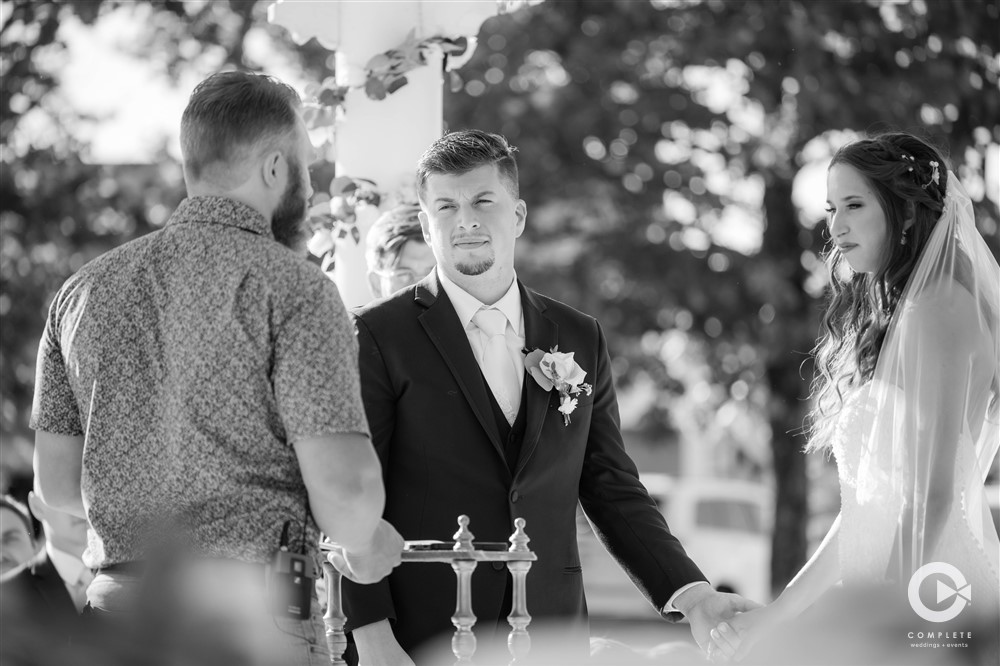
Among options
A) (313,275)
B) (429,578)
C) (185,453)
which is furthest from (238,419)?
(429,578)

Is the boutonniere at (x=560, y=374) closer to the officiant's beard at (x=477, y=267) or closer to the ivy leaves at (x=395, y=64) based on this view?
the officiant's beard at (x=477, y=267)

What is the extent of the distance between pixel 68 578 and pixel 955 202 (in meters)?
3.38

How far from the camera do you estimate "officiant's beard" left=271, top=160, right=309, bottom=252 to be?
9.45 feet

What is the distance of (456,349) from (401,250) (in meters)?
1.05

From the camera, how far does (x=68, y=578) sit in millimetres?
4969

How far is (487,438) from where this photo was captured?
12.8 feet

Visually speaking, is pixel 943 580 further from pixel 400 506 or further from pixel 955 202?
pixel 400 506

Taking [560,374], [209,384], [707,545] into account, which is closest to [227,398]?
[209,384]

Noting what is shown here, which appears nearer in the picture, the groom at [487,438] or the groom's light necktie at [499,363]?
the groom at [487,438]

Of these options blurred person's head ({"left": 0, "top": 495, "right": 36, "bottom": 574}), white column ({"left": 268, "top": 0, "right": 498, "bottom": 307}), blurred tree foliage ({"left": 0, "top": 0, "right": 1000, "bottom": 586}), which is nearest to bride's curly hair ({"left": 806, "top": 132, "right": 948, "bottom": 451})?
white column ({"left": 268, "top": 0, "right": 498, "bottom": 307})

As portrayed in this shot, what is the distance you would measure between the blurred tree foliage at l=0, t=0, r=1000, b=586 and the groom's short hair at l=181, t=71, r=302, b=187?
23.9 feet

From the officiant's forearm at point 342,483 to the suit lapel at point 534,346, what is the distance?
119cm

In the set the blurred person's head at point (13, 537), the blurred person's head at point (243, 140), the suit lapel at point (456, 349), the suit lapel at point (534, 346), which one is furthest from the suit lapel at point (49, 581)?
the blurred person's head at point (243, 140)

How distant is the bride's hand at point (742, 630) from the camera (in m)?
4.17
